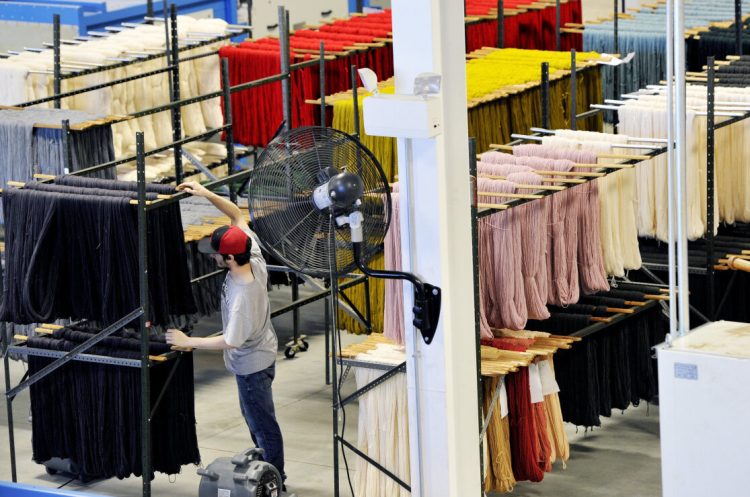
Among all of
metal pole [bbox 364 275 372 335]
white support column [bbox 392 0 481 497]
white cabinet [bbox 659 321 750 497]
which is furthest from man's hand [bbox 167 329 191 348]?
white cabinet [bbox 659 321 750 497]

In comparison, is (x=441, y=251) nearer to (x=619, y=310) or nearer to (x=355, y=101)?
(x=619, y=310)

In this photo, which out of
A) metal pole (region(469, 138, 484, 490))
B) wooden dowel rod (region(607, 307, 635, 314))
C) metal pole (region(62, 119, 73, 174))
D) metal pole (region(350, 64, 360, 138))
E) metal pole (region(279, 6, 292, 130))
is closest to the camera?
metal pole (region(469, 138, 484, 490))

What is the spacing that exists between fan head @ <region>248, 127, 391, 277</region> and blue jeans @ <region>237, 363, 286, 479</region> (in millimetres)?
1739

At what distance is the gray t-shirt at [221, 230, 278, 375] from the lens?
955cm

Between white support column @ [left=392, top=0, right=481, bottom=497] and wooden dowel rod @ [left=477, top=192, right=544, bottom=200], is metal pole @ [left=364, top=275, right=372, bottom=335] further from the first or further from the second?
white support column @ [left=392, top=0, right=481, bottom=497]

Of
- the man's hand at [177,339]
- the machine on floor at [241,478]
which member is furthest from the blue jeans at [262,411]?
the machine on floor at [241,478]

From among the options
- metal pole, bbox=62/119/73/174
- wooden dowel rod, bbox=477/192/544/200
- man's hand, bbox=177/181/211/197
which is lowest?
wooden dowel rod, bbox=477/192/544/200

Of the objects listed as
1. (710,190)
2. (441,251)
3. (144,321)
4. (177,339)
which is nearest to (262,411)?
(177,339)

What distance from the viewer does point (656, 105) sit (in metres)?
11.2

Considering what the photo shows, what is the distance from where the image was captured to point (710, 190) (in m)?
10.7

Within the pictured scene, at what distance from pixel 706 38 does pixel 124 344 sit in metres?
7.04

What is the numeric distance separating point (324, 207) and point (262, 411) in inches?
84.3

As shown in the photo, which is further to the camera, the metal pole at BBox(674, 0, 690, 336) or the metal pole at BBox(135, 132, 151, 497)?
the metal pole at BBox(135, 132, 151, 497)

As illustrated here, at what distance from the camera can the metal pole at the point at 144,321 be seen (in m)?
9.34
